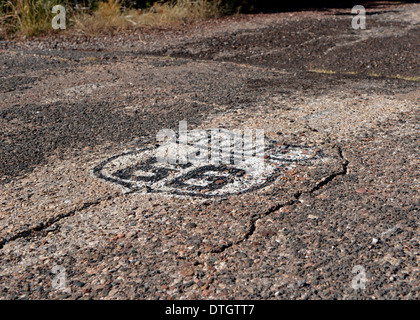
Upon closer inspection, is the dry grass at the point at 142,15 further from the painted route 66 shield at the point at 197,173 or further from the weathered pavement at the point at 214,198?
the painted route 66 shield at the point at 197,173

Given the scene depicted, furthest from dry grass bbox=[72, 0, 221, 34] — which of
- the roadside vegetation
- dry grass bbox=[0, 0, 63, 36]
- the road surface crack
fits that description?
the road surface crack

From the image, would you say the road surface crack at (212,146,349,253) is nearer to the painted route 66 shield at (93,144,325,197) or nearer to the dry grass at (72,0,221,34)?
the painted route 66 shield at (93,144,325,197)

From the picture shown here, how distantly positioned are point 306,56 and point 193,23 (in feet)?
11.1

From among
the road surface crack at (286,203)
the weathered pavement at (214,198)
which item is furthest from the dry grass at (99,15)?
the road surface crack at (286,203)

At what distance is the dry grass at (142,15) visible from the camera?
9.39 m

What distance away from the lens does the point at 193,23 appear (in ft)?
32.5

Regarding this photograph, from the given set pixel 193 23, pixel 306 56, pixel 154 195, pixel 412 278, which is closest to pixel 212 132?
pixel 154 195

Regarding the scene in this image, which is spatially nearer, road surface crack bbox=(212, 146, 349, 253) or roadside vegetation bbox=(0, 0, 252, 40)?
road surface crack bbox=(212, 146, 349, 253)

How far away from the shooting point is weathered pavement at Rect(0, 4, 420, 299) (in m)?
2.38

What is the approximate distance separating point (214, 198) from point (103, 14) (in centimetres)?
770

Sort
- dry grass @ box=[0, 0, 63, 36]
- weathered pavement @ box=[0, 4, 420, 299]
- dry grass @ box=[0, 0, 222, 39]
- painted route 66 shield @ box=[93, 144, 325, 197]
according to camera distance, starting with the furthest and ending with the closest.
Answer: dry grass @ box=[0, 0, 222, 39] < dry grass @ box=[0, 0, 63, 36] < painted route 66 shield @ box=[93, 144, 325, 197] < weathered pavement @ box=[0, 4, 420, 299]

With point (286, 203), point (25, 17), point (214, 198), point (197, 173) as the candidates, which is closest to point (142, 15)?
point (25, 17)

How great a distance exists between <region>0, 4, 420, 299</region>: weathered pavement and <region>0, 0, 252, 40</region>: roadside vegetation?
2217mm

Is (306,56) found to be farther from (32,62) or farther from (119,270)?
(119,270)
